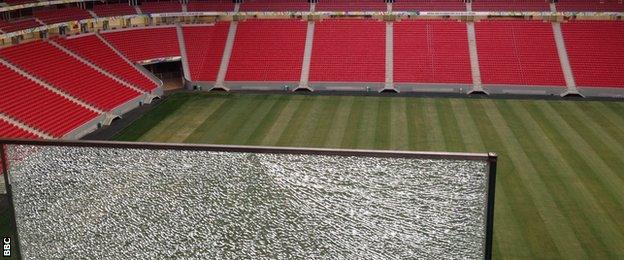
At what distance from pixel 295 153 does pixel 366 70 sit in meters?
30.4

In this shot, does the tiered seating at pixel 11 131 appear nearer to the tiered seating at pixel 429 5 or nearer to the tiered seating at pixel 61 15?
the tiered seating at pixel 61 15

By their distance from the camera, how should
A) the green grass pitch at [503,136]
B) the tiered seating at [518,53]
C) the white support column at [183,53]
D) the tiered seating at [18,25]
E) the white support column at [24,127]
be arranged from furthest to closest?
the white support column at [183,53]
the tiered seating at [518,53]
the tiered seating at [18,25]
the white support column at [24,127]
the green grass pitch at [503,136]

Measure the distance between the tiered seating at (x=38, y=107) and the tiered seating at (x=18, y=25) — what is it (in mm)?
3321

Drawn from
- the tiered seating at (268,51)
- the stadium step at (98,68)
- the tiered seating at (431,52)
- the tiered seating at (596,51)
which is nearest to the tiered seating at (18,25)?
the stadium step at (98,68)

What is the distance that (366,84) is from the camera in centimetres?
3428

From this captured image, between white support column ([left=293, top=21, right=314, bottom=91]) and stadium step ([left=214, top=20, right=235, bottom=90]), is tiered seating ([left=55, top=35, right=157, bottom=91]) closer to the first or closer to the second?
stadium step ([left=214, top=20, right=235, bottom=90])

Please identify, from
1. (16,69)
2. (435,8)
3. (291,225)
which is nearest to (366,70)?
(435,8)

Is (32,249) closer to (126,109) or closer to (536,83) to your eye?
(126,109)

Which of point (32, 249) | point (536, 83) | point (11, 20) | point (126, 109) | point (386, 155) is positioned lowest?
point (32, 249)

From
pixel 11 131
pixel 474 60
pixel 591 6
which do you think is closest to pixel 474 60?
pixel 474 60

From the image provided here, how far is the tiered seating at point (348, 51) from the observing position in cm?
3516

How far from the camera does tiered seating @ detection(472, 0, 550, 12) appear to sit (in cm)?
3834

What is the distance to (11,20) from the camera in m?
31.4

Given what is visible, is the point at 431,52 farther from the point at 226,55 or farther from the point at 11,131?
the point at 11,131
